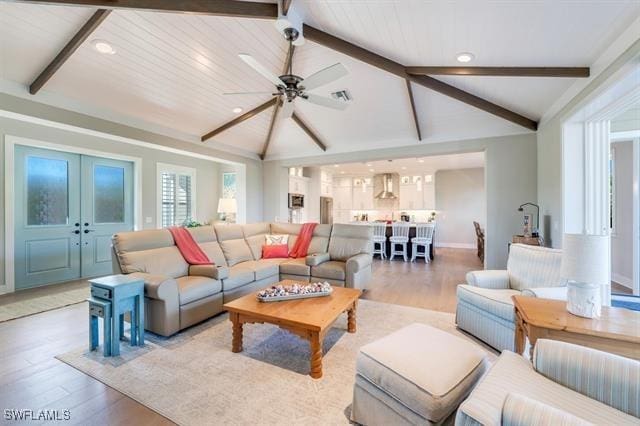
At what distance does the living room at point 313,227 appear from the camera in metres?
1.69

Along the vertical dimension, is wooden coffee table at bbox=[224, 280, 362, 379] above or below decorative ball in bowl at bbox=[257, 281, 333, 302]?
below

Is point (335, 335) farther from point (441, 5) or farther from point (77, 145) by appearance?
point (77, 145)

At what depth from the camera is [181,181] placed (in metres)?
7.00

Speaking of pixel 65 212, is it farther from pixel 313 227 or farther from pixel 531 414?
pixel 531 414

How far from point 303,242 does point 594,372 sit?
13.0 ft

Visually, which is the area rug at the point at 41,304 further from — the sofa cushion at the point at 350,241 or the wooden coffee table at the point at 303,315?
the sofa cushion at the point at 350,241

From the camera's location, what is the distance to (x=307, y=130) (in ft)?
19.4

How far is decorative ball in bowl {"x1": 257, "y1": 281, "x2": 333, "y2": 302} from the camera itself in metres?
2.73

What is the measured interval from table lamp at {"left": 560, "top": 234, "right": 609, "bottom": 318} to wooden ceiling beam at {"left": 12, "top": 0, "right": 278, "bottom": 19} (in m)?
3.09

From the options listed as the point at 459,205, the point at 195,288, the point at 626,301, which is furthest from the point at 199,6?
the point at 459,205

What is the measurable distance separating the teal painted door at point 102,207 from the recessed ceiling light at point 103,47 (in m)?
2.87

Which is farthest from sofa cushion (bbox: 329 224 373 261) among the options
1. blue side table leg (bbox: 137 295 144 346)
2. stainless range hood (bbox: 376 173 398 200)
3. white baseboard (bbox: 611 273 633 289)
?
stainless range hood (bbox: 376 173 398 200)

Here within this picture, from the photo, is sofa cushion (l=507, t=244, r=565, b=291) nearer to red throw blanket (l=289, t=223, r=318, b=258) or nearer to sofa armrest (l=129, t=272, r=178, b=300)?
red throw blanket (l=289, t=223, r=318, b=258)

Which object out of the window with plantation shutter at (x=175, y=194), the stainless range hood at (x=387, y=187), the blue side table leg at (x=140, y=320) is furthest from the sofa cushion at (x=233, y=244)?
the stainless range hood at (x=387, y=187)
